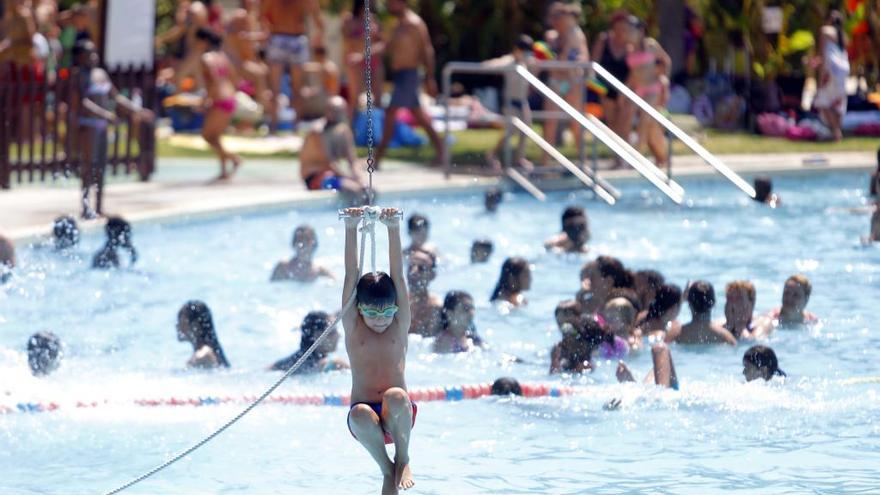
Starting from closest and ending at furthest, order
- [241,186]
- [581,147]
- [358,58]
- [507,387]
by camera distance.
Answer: [507,387] → [581,147] → [241,186] → [358,58]

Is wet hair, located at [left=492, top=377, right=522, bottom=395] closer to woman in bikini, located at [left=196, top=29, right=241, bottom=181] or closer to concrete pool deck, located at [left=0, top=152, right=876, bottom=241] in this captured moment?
concrete pool deck, located at [left=0, top=152, right=876, bottom=241]

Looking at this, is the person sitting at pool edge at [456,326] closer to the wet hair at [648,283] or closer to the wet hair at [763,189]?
the wet hair at [648,283]

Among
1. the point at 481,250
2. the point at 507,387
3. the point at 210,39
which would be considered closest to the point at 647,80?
the point at 210,39

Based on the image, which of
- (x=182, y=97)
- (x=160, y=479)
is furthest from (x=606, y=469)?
(x=182, y=97)

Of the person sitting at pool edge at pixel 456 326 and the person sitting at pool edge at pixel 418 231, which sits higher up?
the person sitting at pool edge at pixel 418 231

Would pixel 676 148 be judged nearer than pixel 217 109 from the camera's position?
No

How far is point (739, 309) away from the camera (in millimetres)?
10242

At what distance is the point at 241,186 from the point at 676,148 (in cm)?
589

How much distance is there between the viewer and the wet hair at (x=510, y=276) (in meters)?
11.3

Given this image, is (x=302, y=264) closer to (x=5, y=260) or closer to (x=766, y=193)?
(x=5, y=260)

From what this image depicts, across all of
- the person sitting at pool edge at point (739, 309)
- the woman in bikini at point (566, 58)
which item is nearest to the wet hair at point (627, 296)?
the person sitting at pool edge at point (739, 309)

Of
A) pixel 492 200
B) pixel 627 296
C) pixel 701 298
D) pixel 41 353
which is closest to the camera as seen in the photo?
pixel 41 353

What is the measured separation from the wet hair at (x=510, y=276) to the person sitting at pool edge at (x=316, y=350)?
186cm

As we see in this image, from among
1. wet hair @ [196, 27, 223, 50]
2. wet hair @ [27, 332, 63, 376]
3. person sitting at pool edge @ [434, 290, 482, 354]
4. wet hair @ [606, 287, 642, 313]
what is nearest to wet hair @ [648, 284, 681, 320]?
wet hair @ [606, 287, 642, 313]
